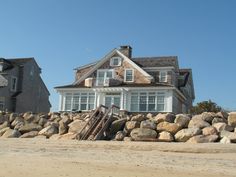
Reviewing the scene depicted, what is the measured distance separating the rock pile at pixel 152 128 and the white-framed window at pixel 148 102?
404 inches

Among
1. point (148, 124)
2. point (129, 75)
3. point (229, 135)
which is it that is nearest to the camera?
point (229, 135)

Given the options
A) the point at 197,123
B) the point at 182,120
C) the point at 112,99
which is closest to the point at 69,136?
the point at 182,120

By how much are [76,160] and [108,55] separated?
99.7 feet

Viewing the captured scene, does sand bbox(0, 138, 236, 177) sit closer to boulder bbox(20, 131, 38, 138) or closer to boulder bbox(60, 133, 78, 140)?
boulder bbox(60, 133, 78, 140)

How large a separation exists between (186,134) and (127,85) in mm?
19018

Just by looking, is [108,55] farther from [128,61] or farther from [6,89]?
[6,89]

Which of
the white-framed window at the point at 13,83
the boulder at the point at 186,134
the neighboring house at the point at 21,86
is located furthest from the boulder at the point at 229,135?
the white-framed window at the point at 13,83

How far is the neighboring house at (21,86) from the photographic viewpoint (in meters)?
51.2

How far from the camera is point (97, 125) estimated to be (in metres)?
28.2

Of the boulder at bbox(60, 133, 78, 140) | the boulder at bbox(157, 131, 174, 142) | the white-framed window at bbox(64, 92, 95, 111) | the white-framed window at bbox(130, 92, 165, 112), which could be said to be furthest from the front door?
the boulder at bbox(157, 131, 174, 142)

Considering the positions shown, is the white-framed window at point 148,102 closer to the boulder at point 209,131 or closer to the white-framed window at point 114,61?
the white-framed window at point 114,61

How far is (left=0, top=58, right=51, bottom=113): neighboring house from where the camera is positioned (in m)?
51.2

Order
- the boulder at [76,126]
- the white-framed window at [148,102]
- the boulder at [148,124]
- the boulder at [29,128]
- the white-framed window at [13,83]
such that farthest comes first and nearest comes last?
the white-framed window at [13,83], the white-framed window at [148,102], the boulder at [29,128], the boulder at [76,126], the boulder at [148,124]

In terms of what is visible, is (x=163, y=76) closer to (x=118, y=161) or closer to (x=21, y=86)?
(x=21, y=86)
